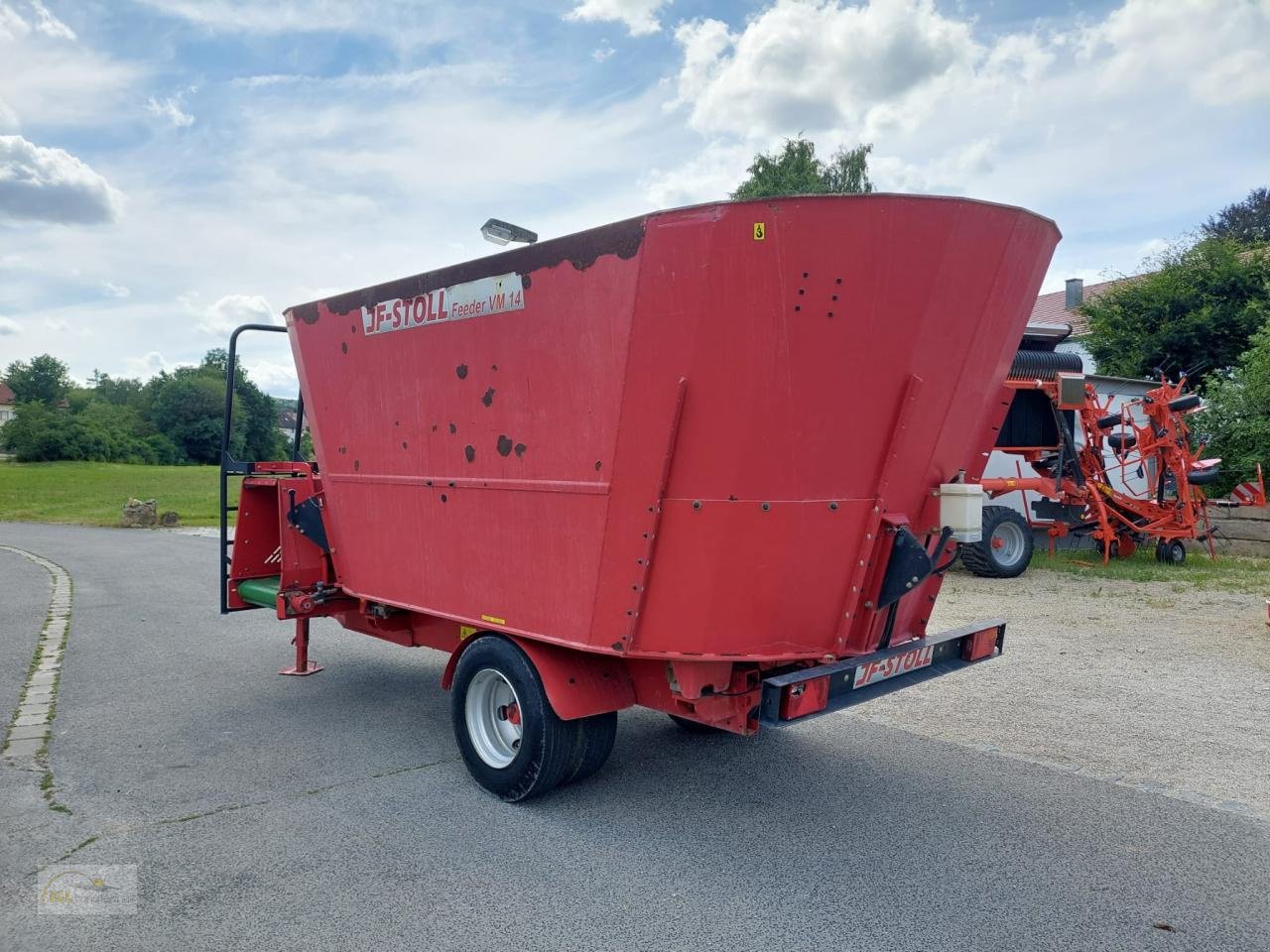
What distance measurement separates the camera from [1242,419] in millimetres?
16984

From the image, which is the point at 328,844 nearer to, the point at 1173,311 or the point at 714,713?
the point at 714,713

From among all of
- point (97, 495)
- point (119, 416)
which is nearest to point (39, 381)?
point (119, 416)

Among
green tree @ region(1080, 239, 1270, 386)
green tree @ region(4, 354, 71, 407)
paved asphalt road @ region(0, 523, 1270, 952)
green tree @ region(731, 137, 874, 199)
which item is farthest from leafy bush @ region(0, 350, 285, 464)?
paved asphalt road @ region(0, 523, 1270, 952)

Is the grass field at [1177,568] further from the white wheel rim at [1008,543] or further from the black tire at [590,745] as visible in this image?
the black tire at [590,745]

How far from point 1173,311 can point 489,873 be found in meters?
24.8

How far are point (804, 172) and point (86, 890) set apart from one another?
30.0 m

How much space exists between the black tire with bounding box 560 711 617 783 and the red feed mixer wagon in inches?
0.5

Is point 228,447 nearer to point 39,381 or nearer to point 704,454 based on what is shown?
point 704,454

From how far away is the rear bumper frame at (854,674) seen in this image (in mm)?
3641

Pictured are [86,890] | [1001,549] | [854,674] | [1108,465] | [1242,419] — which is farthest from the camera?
[1242,419]

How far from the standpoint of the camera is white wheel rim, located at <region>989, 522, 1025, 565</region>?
40.3 feet

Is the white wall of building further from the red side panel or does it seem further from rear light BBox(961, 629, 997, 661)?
the red side panel

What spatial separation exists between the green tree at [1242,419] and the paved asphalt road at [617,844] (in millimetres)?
14034

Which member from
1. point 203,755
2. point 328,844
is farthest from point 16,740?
point 328,844
